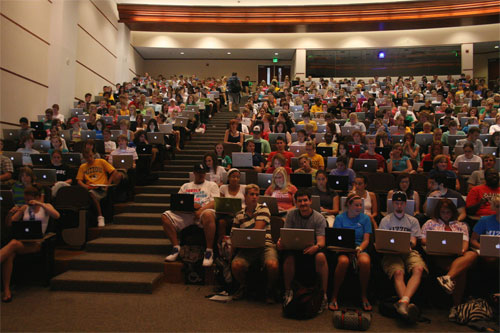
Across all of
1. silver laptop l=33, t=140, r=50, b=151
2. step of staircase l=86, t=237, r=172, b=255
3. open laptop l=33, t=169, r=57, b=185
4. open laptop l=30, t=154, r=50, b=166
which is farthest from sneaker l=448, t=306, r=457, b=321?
silver laptop l=33, t=140, r=50, b=151

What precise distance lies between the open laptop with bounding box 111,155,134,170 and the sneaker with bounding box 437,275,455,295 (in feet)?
14.6

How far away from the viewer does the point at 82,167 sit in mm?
5711

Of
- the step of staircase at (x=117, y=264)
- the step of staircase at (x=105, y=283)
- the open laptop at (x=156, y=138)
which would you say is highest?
the open laptop at (x=156, y=138)

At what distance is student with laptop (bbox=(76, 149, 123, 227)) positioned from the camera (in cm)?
555

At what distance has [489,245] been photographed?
3.71 meters

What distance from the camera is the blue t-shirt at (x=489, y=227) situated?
13.0ft

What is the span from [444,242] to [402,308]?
816 millimetres

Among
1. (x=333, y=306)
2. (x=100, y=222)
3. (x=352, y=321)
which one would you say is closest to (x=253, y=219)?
(x=333, y=306)

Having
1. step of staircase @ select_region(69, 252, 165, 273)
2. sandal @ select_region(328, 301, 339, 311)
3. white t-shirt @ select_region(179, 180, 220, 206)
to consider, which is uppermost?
white t-shirt @ select_region(179, 180, 220, 206)

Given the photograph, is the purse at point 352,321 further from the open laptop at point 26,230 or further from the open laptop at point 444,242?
the open laptop at point 26,230

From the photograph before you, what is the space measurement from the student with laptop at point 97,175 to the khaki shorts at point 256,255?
2.37m

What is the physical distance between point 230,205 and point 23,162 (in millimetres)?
3937

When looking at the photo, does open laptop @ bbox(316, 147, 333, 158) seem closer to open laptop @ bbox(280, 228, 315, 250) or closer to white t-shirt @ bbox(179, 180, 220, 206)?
white t-shirt @ bbox(179, 180, 220, 206)

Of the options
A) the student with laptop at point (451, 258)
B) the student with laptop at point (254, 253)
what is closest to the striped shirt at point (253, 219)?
the student with laptop at point (254, 253)
